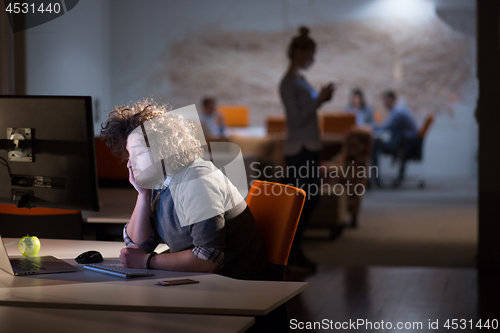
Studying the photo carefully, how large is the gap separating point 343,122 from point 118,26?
9.15 feet

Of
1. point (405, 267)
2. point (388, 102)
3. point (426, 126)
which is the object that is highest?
point (388, 102)

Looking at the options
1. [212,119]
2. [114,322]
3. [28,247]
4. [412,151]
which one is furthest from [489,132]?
[212,119]

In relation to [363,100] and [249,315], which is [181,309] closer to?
[249,315]

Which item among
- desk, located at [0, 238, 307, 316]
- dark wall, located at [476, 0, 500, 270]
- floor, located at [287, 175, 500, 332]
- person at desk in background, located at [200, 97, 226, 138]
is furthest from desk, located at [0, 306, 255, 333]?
person at desk in background, located at [200, 97, 226, 138]

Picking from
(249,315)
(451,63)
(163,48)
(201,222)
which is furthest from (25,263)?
(451,63)

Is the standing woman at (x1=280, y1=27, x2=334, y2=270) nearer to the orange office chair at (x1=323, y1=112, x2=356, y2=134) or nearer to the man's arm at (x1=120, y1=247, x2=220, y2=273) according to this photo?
the man's arm at (x1=120, y1=247, x2=220, y2=273)

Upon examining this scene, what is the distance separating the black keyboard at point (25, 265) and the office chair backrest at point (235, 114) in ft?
16.7

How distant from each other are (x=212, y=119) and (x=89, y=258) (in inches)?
199

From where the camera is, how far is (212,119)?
6.49 meters

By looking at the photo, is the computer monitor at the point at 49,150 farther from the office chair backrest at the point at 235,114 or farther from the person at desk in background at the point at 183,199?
the office chair backrest at the point at 235,114

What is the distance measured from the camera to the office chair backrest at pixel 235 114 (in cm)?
654

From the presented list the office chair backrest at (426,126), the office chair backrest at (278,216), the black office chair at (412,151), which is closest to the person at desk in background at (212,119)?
the black office chair at (412,151)

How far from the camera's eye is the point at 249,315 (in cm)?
107

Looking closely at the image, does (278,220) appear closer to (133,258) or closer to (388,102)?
(133,258)
